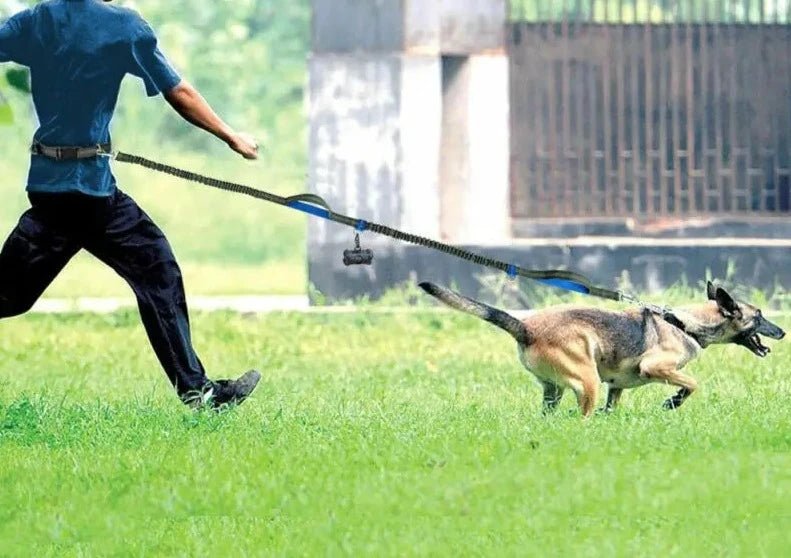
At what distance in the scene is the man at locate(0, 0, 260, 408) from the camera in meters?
9.82

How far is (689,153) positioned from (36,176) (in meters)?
10.5

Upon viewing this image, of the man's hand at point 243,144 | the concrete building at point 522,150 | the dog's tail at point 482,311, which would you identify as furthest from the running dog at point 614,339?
the concrete building at point 522,150

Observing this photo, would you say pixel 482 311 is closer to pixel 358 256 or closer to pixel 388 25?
pixel 358 256

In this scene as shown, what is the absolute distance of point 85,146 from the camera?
9875 millimetres

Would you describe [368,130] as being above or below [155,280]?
above

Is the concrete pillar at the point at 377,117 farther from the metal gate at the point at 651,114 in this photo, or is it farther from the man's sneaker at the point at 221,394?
the man's sneaker at the point at 221,394

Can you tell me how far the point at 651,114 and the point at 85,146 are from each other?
408 inches

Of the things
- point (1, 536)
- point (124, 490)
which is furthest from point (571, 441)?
point (1, 536)

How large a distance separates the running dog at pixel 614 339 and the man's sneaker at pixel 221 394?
3.90 feet

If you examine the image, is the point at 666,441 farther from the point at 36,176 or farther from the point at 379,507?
the point at 36,176

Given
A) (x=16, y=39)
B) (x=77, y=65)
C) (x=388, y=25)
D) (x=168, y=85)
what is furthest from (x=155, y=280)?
(x=388, y=25)

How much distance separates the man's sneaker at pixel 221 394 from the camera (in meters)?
10.3

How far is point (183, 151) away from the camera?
35875mm

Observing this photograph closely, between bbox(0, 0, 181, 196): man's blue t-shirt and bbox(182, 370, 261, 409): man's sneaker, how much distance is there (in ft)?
3.63
